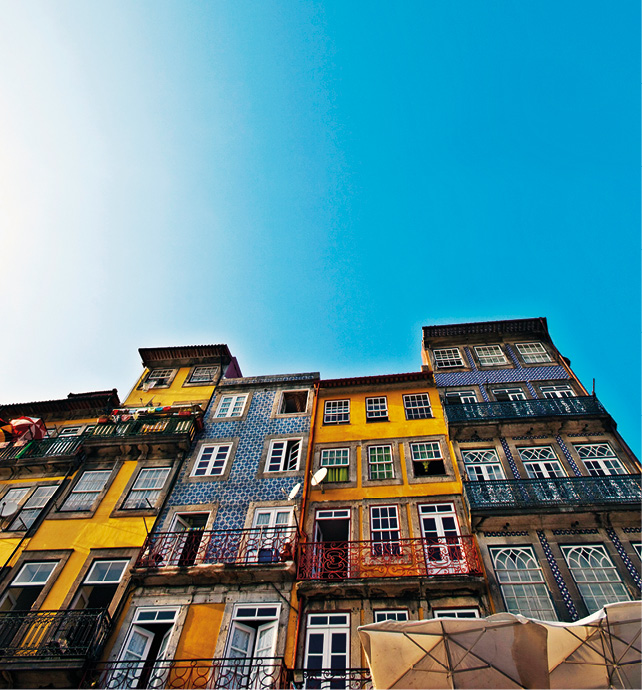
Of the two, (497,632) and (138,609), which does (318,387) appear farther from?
(497,632)

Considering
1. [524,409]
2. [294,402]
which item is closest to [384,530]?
[524,409]

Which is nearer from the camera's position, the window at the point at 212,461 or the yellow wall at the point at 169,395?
the window at the point at 212,461

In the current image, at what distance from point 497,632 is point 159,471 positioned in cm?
1226

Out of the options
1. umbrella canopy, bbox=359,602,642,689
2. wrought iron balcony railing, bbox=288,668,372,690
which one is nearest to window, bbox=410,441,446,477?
wrought iron balcony railing, bbox=288,668,372,690

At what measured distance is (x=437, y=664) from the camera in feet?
27.3

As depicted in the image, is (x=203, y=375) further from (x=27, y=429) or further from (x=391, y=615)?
(x=391, y=615)

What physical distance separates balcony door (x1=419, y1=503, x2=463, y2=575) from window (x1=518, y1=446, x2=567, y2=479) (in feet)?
9.41

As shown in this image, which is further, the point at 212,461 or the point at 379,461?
the point at 212,461

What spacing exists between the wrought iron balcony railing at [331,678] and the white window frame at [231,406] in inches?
399

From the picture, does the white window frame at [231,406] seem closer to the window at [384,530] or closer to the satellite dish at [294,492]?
the satellite dish at [294,492]

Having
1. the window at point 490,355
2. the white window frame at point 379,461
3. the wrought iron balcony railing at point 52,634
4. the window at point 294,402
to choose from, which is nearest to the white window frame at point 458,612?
the white window frame at point 379,461

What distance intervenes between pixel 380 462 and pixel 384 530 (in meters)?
2.66

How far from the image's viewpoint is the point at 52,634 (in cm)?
1152

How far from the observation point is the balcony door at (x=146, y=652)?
10.7m
